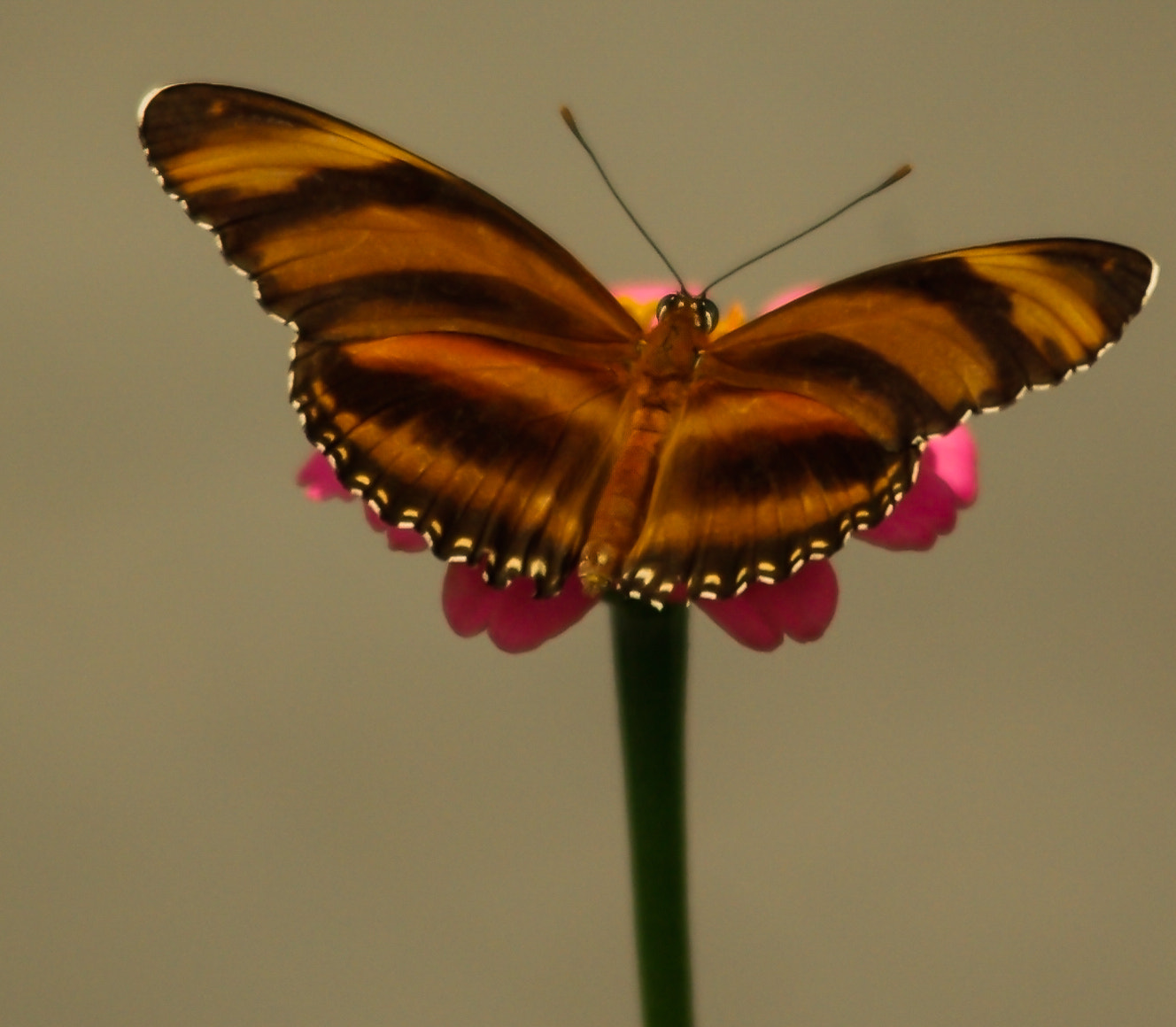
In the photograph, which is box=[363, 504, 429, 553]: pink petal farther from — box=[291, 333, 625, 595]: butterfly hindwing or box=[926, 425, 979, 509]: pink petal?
box=[926, 425, 979, 509]: pink petal

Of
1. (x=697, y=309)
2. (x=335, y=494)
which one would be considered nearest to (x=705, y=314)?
(x=697, y=309)

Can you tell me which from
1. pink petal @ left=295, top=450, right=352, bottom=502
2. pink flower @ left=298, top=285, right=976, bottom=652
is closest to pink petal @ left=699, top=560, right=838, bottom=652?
pink flower @ left=298, top=285, right=976, bottom=652

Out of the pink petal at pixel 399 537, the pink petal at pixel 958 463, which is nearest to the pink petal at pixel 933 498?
the pink petal at pixel 958 463

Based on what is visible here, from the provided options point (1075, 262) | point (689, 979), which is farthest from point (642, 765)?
point (1075, 262)

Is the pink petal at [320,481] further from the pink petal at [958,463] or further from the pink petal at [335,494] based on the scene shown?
the pink petal at [958,463]

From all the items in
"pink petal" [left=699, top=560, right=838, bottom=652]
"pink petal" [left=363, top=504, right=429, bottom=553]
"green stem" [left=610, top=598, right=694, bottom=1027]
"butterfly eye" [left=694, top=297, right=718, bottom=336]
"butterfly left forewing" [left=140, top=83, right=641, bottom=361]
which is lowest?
"green stem" [left=610, top=598, right=694, bottom=1027]

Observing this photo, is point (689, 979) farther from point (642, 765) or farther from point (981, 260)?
point (981, 260)
